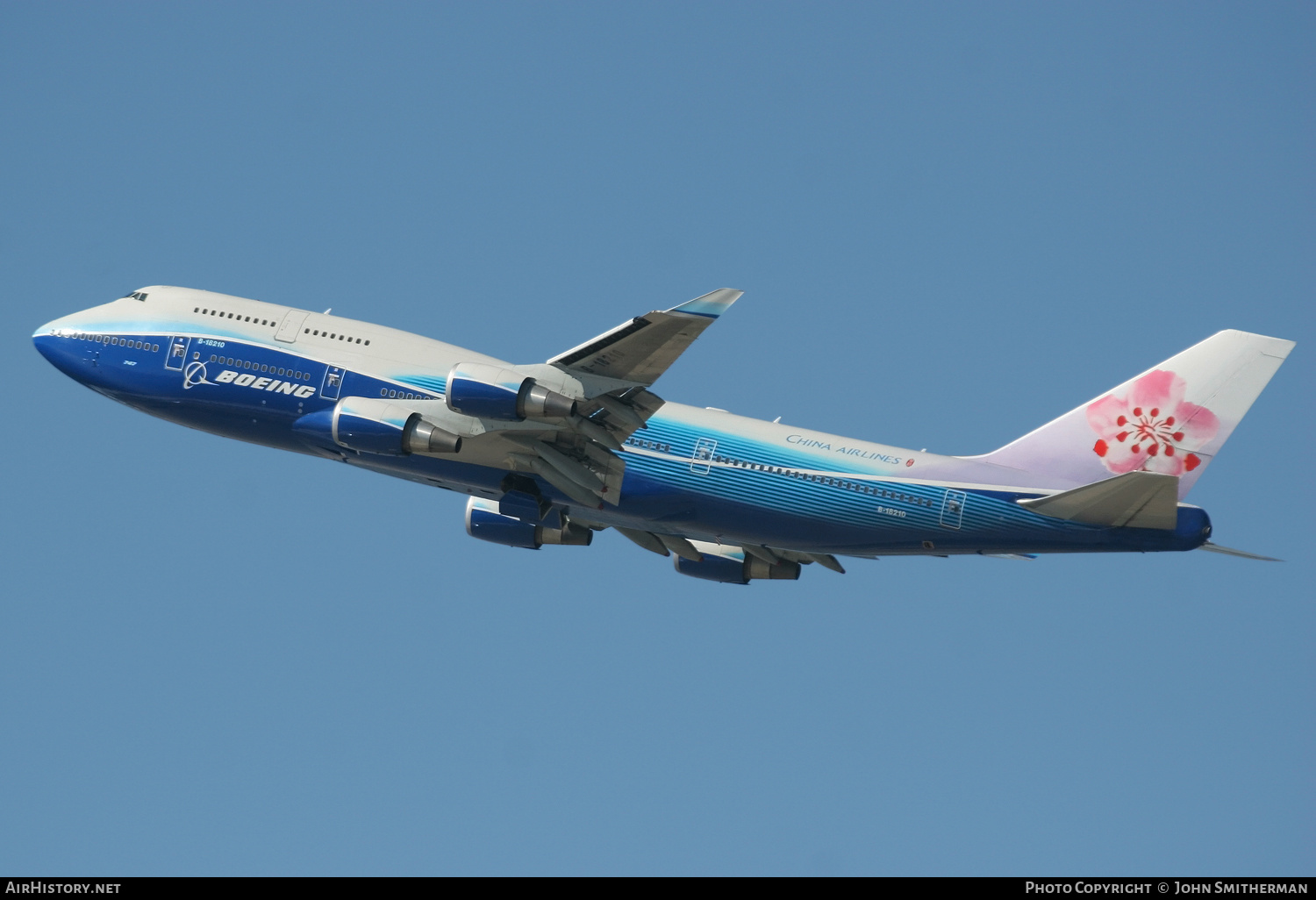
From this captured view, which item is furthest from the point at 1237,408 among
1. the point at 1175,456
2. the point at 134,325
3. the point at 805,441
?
the point at 134,325

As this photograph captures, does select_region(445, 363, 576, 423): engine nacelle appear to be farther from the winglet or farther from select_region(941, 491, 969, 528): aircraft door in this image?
select_region(941, 491, 969, 528): aircraft door

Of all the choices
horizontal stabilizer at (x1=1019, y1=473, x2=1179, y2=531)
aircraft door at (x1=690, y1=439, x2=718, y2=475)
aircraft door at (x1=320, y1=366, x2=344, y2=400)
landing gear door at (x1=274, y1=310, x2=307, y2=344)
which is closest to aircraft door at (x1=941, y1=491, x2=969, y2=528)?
horizontal stabilizer at (x1=1019, y1=473, x2=1179, y2=531)

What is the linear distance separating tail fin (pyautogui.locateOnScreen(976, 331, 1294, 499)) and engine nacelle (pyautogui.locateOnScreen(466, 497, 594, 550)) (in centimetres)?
1344

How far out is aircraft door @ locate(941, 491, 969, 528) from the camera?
40000mm

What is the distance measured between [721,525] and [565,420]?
6085mm

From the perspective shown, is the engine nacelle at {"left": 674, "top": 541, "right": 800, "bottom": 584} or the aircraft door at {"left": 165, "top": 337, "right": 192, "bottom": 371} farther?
the engine nacelle at {"left": 674, "top": 541, "right": 800, "bottom": 584}

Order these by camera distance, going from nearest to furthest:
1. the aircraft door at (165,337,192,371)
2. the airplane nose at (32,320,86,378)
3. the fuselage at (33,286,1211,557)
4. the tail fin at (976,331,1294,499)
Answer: the tail fin at (976,331,1294,499) → the fuselage at (33,286,1211,557) → the aircraft door at (165,337,192,371) → the airplane nose at (32,320,86,378)

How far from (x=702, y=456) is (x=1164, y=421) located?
41.9 ft

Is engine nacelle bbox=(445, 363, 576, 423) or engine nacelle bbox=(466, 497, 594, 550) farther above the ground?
engine nacelle bbox=(445, 363, 576, 423)

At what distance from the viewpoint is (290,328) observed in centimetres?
Result: 4353

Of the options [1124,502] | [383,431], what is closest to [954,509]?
[1124,502]

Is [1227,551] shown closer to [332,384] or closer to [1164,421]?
[1164,421]

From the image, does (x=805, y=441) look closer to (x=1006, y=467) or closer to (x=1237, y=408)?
(x=1006, y=467)

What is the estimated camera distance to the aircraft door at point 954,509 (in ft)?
131
